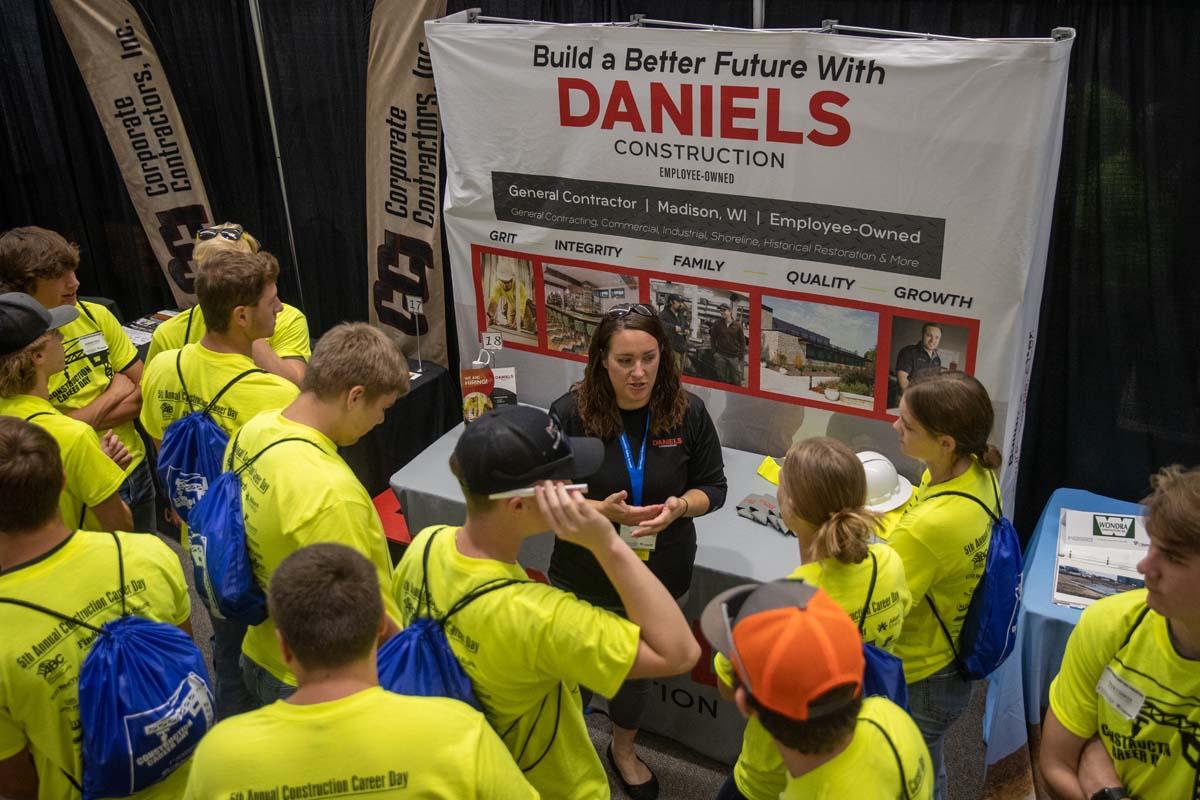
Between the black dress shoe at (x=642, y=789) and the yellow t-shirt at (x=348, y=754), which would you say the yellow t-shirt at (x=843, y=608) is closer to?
the yellow t-shirt at (x=348, y=754)

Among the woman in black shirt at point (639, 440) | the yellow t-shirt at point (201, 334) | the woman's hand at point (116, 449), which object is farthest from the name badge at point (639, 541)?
the woman's hand at point (116, 449)

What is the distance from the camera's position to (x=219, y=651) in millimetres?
2426

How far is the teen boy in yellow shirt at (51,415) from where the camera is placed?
7.62ft

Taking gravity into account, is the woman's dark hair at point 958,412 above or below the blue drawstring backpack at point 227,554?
above

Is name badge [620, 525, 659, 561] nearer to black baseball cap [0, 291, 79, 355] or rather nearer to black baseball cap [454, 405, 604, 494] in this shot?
black baseball cap [454, 405, 604, 494]

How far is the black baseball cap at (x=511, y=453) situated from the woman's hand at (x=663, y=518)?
86 centimetres

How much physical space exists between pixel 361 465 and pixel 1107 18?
309 cm

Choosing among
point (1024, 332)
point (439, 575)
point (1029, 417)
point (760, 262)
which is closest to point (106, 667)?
point (439, 575)

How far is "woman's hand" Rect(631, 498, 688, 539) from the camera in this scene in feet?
8.14

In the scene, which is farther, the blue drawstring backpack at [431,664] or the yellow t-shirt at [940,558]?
the yellow t-shirt at [940,558]

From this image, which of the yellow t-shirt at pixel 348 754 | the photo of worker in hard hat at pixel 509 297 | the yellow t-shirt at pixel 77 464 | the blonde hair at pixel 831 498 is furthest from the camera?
the photo of worker in hard hat at pixel 509 297

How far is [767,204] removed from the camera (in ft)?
10.1

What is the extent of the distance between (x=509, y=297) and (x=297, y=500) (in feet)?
6.38

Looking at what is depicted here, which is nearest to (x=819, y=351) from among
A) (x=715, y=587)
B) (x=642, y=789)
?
(x=715, y=587)
